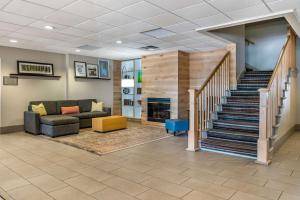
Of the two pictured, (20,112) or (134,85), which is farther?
(134,85)

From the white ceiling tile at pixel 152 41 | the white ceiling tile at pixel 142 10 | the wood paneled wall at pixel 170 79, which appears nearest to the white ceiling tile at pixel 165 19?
the white ceiling tile at pixel 142 10

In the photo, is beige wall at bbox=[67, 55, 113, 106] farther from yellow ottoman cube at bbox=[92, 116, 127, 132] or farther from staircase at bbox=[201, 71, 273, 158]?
staircase at bbox=[201, 71, 273, 158]

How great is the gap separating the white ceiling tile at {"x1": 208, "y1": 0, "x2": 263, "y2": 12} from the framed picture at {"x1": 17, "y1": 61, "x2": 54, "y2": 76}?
5.94m

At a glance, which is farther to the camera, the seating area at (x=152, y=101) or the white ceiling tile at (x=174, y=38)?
the white ceiling tile at (x=174, y=38)

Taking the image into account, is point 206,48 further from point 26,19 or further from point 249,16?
point 26,19

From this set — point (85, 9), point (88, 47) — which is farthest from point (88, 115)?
point (85, 9)

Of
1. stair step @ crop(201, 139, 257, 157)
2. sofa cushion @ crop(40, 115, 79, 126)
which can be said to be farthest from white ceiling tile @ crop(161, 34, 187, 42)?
sofa cushion @ crop(40, 115, 79, 126)

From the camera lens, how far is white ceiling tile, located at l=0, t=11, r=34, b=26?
393 cm

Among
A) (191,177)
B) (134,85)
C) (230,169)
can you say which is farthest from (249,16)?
(134,85)

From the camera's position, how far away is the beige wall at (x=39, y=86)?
261 inches

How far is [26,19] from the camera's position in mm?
4152

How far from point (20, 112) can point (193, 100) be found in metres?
5.43

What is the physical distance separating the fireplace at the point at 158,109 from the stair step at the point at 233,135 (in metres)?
2.64

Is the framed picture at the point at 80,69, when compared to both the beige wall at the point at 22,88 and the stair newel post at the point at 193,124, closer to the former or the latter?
the beige wall at the point at 22,88
